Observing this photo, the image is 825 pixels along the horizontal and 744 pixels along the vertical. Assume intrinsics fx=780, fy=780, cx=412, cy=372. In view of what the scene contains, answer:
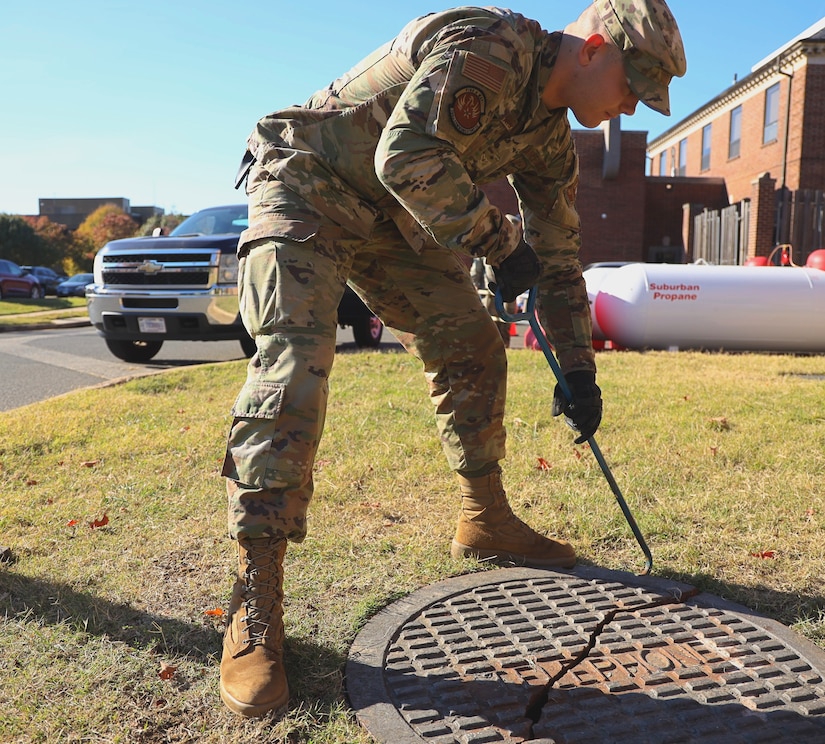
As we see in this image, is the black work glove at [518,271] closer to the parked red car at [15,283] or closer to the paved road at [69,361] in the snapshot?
the paved road at [69,361]

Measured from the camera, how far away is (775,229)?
21.6 metres

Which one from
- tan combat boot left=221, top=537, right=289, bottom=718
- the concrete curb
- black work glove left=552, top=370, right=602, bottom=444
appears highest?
black work glove left=552, top=370, right=602, bottom=444

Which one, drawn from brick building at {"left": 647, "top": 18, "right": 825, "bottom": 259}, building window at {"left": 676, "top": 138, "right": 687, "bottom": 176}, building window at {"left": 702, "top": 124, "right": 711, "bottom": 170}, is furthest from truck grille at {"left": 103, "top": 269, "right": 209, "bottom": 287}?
building window at {"left": 676, "top": 138, "right": 687, "bottom": 176}

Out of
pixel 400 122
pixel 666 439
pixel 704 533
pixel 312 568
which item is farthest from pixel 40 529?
pixel 666 439

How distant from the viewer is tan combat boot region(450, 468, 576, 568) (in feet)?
9.30

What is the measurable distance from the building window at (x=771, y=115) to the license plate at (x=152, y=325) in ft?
79.7

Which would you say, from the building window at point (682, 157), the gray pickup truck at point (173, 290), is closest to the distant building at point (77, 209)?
the building window at point (682, 157)

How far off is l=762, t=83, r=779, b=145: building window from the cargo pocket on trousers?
92.0 feet

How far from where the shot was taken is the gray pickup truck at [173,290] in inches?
311

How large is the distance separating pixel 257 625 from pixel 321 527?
3.56 ft

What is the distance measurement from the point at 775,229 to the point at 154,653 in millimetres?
22713

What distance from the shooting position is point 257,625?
6.86ft

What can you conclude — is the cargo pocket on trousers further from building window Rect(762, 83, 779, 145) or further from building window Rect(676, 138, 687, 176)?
building window Rect(676, 138, 687, 176)

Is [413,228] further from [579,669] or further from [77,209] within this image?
[77,209]
